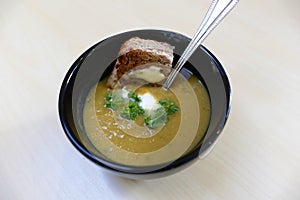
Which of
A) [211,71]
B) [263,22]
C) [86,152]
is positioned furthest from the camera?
[263,22]

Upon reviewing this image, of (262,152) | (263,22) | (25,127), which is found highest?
(263,22)

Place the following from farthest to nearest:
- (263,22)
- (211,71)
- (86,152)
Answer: (263,22)
(211,71)
(86,152)

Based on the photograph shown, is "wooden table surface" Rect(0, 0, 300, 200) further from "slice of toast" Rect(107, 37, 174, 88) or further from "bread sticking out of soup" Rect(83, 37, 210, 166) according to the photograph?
"slice of toast" Rect(107, 37, 174, 88)

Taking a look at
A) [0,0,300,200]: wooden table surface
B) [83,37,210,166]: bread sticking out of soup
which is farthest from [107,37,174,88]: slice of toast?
[0,0,300,200]: wooden table surface

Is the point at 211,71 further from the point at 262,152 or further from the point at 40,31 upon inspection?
the point at 40,31

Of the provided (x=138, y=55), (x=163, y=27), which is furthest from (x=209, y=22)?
(x=163, y=27)

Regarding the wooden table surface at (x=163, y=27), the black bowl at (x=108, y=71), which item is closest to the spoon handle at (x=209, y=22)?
the black bowl at (x=108, y=71)

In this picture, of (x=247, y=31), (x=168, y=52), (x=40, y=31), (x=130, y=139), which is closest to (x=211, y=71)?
(x=168, y=52)
